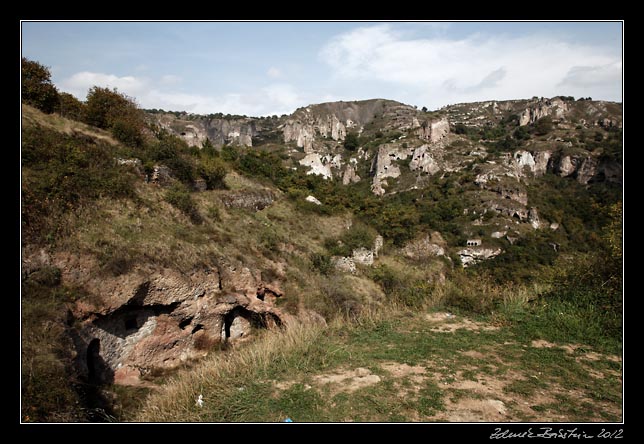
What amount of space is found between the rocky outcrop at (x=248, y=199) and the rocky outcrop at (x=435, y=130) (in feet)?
307

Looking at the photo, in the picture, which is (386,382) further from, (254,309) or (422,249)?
(422,249)

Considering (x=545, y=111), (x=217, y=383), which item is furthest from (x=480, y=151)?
(x=217, y=383)

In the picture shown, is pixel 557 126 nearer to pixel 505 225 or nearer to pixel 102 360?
pixel 505 225

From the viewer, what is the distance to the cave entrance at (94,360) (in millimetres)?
9429

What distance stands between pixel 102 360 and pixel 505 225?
63411 millimetres

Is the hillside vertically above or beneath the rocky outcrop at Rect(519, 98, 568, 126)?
beneath

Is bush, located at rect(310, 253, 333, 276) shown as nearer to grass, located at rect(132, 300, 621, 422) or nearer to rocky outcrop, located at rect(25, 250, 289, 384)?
rocky outcrop, located at rect(25, 250, 289, 384)

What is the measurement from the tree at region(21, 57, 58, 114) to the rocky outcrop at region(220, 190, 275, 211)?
10.5m

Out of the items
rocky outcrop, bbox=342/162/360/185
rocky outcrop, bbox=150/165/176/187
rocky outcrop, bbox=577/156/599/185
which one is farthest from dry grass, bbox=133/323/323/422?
rocky outcrop, bbox=577/156/599/185

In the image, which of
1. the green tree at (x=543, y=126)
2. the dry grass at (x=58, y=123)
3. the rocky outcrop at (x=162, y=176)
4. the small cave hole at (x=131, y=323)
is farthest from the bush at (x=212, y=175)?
the green tree at (x=543, y=126)

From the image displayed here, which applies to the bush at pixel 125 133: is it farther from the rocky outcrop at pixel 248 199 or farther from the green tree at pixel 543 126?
the green tree at pixel 543 126

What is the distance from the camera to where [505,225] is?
193 ft

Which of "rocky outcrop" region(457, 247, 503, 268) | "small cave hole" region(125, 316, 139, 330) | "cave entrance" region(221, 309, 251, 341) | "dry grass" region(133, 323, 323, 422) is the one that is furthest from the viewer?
"rocky outcrop" region(457, 247, 503, 268)

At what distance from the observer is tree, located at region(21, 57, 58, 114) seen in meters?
17.3
